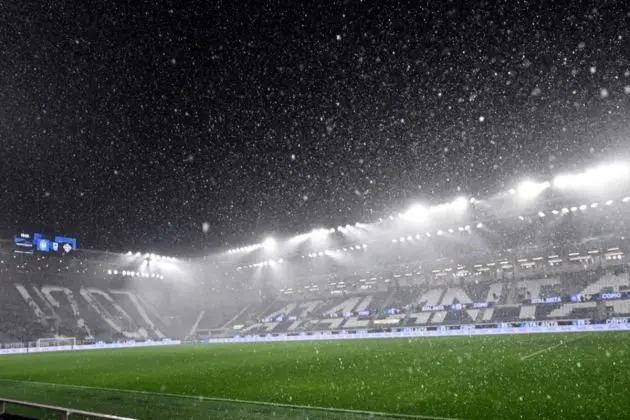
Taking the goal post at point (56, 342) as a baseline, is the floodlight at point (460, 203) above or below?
above

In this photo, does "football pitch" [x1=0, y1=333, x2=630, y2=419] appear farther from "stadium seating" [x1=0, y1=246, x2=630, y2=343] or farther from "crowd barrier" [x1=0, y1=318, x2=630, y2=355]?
"stadium seating" [x1=0, y1=246, x2=630, y2=343]

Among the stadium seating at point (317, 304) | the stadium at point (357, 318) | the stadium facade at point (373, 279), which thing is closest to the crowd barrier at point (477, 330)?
the stadium at point (357, 318)

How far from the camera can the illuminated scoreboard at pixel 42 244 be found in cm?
4328

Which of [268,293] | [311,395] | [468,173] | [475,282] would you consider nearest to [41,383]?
[311,395]

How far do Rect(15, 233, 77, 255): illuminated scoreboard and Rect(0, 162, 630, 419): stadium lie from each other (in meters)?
0.17

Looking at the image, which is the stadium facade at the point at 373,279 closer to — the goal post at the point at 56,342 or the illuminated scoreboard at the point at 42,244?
the goal post at the point at 56,342

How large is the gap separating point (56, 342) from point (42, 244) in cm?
1035

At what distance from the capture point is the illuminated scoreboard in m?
43.3

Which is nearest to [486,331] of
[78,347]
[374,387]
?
[374,387]

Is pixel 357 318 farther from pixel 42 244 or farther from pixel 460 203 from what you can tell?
pixel 42 244

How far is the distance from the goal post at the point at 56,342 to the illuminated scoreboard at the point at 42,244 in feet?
28.2

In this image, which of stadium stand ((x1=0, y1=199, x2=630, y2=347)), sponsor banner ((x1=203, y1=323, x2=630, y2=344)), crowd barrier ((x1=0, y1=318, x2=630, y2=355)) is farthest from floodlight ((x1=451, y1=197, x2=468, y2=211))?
sponsor banner ((x1=203, y1=323, x2=630, y2=344))

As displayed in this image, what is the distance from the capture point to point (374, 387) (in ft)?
39.0

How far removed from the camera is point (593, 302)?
40.5 meters
